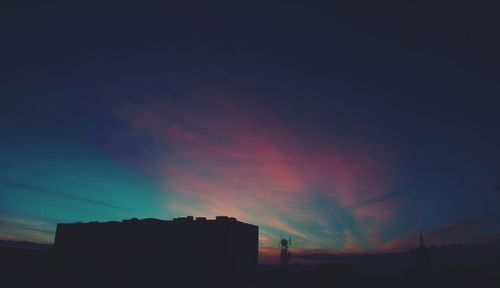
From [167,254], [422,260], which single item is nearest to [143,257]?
[167,254]

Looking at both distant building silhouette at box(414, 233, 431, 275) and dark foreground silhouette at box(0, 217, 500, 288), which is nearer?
dark foreground silhouette at box(0, 217, 500, 288)

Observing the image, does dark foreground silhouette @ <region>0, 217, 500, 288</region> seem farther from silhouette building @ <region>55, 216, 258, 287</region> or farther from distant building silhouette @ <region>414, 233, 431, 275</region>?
distant building silhouette @ <region>414, 233, 431, 275</region>

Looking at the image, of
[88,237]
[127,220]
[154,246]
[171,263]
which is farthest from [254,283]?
[88,237]

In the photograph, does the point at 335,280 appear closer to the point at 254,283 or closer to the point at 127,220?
the point at 254,283

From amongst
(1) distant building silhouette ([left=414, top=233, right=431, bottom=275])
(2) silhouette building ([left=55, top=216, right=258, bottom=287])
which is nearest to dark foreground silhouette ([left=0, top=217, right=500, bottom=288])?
(2) silhouette building ([left=55, top=216, right=258, bottom=287])

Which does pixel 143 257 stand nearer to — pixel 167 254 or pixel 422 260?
pixel 167 254

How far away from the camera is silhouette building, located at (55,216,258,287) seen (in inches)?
1420

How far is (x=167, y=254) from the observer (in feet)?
123

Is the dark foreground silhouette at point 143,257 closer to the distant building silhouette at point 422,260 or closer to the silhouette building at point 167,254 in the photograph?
the silhouette building at point 167,254

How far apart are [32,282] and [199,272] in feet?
59.8

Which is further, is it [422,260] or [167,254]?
[422,260]

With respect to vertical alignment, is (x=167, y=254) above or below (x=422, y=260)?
below

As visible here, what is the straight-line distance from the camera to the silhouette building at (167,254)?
36062 millimetres

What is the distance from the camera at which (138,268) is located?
3800cm
